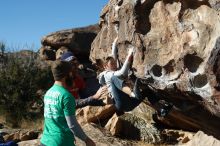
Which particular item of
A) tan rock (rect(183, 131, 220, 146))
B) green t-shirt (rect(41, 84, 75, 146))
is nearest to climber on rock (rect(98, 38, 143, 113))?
tan rock (rect(183, 131, 220, 146))

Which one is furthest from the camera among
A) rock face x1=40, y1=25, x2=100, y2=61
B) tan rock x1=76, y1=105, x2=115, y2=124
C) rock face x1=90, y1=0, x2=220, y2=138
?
rock face x1=40, y1=25, x2=100, y2=61

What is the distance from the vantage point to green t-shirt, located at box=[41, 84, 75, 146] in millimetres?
6641

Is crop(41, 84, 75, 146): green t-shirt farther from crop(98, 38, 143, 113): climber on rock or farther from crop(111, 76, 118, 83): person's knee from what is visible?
crop(111, 76, 118, 83): person's knee

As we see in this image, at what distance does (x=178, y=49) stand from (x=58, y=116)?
235 cm

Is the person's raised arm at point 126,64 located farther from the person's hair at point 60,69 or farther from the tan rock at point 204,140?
the person's hair at point 60,69

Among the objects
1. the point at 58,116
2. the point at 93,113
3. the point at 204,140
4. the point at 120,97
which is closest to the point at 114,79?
the point at 120,97

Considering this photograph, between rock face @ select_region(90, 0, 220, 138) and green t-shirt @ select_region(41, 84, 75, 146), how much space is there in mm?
2103

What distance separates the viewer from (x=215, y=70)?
25.1 feet

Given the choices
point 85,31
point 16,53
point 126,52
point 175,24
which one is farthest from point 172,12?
point 16,53

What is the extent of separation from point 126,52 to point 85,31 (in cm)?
1534

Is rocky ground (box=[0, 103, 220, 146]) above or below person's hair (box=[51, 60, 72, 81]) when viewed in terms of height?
below

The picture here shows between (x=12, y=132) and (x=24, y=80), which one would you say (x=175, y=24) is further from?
(x=24, y=80)

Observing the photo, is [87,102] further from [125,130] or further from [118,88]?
[125,130]

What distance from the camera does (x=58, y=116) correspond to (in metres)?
6.73
